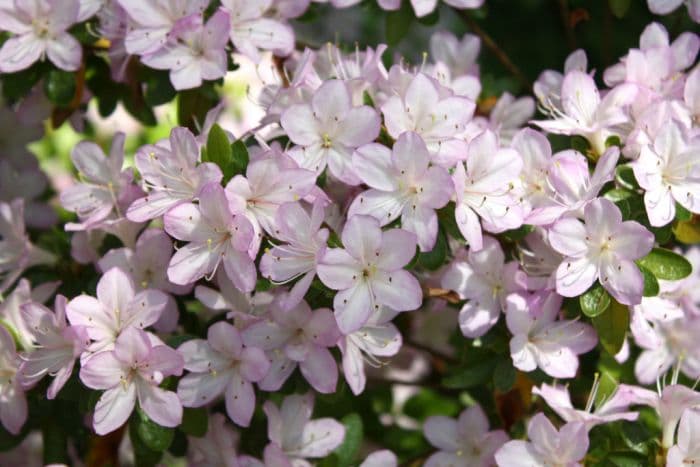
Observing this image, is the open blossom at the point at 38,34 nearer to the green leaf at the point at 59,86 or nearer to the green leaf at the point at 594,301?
the green leaf at the point at 59,86

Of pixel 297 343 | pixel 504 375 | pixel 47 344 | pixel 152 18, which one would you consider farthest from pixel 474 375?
pixel 152 18

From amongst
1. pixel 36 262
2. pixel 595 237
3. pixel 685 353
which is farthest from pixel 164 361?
pixel 685 353

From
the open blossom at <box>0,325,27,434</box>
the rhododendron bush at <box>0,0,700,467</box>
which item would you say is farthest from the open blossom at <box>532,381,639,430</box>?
the open blossom at <box>0,325,27,434</box>

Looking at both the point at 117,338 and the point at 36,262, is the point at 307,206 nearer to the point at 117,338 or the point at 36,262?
the point at 117,338

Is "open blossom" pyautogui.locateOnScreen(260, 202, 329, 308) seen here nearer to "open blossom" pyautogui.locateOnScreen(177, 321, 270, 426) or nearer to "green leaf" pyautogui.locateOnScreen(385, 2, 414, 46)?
"open blossom" pyautogui.locateOnScreen(177, 321, 270, 426)

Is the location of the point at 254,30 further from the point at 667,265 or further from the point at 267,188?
the point at 667,265

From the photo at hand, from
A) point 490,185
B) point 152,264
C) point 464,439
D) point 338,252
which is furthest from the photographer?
point 464,439
